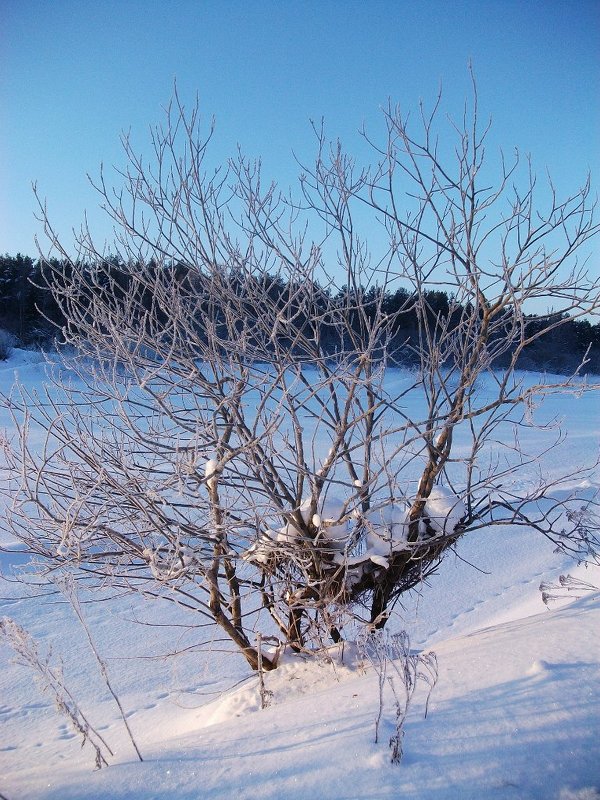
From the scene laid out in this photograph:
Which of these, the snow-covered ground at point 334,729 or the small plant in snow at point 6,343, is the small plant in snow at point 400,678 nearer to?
the snow-covered ground at point 334,729

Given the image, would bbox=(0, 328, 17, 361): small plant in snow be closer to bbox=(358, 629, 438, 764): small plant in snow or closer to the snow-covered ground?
the snow-covered ground

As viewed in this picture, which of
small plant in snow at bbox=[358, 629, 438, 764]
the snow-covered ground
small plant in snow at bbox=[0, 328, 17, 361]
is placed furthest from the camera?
small plant in snow at bbox=[0, 328, 17, 361]

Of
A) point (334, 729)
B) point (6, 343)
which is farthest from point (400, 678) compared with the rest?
point (6, 343)

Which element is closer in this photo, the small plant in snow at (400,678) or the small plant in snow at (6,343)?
the small plant in snow at (400,678)

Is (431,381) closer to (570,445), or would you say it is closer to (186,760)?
(186,760)

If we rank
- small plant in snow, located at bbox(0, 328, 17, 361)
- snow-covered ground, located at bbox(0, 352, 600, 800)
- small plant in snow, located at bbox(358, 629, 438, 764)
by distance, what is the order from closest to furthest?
snow-covered ground, located at bbox(0, 352, 600, 800), small plant in snow, located at bbox(358, 629, 438, 764), small plant in snow, located at bbox(0, 328, 17, 361)

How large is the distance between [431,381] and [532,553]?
518cm

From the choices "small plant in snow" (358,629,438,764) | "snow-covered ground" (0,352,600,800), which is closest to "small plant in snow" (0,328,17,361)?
"snow-covered ground" (0,352,600,800)

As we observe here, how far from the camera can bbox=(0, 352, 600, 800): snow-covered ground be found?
2150mm

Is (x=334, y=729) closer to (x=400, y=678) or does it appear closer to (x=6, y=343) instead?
(x=400, y=678)

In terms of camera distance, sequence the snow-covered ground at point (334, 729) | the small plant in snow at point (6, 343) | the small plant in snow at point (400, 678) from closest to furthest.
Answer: the snow-covered ground at point (334, 729)
the small plant in snow at point (400, 678)
the small plant in snow at point (6, 343)

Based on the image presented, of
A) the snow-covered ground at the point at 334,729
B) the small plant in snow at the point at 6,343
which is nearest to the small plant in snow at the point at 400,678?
the snow-covered ground at the point at 334,729

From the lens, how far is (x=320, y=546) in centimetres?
385

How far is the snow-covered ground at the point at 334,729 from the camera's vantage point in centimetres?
215
